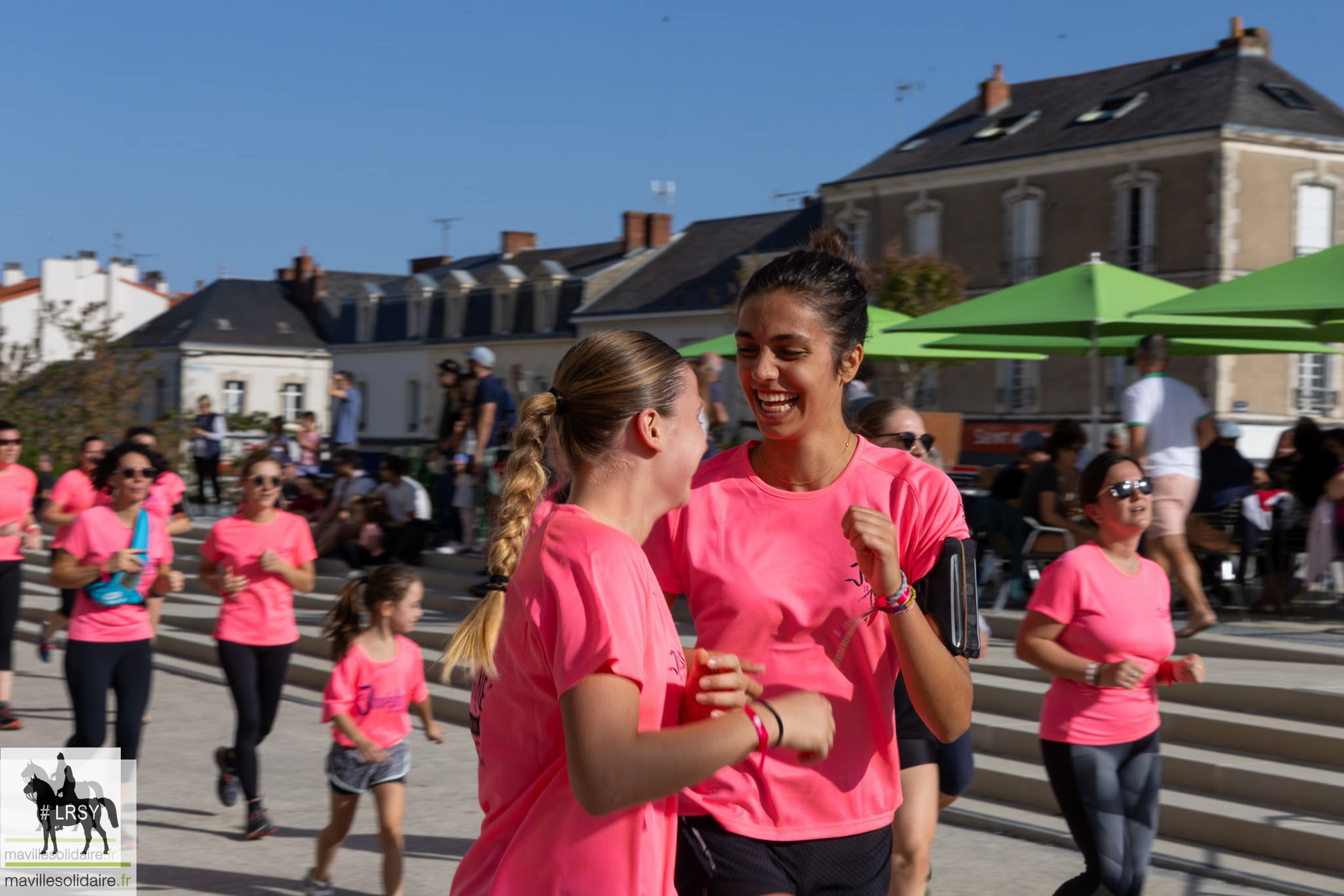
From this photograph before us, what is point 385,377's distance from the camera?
5844 cm

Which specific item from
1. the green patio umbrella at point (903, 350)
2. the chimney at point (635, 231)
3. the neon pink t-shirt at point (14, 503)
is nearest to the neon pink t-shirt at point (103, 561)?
the neon pink t-shirt at point (14, 503)

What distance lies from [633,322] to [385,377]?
16026 millimetres


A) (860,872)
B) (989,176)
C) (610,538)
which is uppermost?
(989,176)

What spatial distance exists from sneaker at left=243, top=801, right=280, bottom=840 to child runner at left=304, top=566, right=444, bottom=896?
1225 mm

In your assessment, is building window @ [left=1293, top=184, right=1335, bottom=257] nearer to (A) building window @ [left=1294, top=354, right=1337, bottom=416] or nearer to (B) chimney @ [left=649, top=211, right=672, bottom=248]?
(A) building window @ [left=1294, top=354, right=1337, bottom=416]

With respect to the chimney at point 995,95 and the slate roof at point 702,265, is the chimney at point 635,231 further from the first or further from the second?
the chimney at point 995,95

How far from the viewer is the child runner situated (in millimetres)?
5512

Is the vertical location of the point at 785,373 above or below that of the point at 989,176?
below

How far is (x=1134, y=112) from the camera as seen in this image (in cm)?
3712

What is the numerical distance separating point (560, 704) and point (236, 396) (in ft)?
208

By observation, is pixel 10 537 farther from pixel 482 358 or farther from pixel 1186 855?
pixel 1186 855

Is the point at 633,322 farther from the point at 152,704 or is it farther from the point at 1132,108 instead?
the point at 152,704

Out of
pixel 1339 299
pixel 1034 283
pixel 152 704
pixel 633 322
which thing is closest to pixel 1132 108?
pixel 633 322

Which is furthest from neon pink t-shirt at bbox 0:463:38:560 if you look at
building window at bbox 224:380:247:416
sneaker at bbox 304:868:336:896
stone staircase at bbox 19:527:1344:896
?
building window at bbox 224:380:247:416
